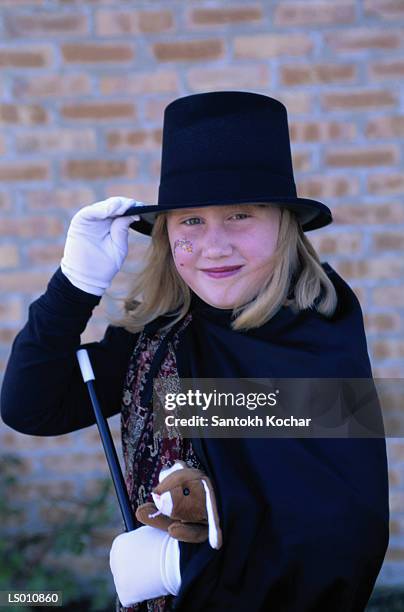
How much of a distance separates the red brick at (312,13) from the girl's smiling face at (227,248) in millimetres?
1520

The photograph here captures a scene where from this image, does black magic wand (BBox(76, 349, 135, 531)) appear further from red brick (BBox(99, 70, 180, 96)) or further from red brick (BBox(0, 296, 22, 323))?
red brick (BBox(99, 70, 180, 96))

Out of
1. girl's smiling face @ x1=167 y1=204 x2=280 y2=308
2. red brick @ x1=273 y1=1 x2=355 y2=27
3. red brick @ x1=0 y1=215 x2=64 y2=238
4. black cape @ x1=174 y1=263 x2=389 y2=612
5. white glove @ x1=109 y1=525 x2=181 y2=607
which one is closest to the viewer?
black cape @ x1=174 y1=263 x2=389 y2=612

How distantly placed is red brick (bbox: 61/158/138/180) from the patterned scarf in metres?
1.29

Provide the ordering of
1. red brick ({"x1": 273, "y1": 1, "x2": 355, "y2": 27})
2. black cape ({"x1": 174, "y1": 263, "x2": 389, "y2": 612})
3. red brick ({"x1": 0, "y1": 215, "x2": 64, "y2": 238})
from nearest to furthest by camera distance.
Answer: black cape ({"x1": 174, "y1": 263, "x2": 389, "y2": 612}) < red brick ({"x1": 273, "y1": 1, "x2": 355, "y2": 27}) < red brick ({"x1": 0, "y1": 215, "x2": 64, "y2": 238})

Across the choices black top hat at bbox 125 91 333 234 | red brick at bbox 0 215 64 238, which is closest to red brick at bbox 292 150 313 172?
red brick at bbox 0 215 64 238

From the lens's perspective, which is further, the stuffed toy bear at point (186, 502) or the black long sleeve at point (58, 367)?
the black long sleeve at point (58, 367)

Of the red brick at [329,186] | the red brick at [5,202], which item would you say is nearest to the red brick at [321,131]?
the red brick at [329,186]

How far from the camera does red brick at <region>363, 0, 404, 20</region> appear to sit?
284 cm

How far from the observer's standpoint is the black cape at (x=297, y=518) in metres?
1.37

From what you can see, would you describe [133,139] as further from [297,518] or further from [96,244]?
[297,518]

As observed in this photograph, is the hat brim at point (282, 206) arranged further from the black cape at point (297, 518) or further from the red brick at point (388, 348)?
the red brick at point (388, 348)

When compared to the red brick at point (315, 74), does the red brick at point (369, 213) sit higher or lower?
lower

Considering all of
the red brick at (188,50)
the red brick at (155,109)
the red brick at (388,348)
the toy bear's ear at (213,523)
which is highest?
the red brick at (188,50)

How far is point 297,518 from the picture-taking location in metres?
1.37
